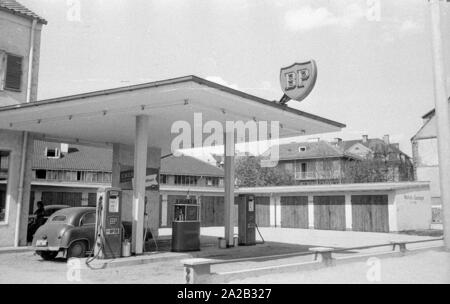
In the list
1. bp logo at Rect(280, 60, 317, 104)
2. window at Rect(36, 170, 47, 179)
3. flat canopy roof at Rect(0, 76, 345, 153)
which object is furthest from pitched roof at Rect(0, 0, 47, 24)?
window at Rect(36, 170, 47, 179)

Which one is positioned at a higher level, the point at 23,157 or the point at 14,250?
the point at 23,157

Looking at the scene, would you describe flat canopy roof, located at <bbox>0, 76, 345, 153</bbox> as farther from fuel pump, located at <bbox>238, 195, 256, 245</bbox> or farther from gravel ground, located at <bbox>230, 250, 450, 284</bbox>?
gravel ground, located at <bbox>230, 250, 450, 284</bbox>

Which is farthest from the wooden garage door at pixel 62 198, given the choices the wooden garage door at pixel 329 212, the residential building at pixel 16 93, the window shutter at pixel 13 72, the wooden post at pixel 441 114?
the wooden post at pixel 441 114

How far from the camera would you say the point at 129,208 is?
18.6m

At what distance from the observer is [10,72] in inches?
610

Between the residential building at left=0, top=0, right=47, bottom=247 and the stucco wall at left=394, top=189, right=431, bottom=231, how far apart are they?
71.4ft

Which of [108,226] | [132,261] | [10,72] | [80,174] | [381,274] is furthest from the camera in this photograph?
[80,174]

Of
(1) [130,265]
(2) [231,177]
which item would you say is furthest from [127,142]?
(1) [130,265]

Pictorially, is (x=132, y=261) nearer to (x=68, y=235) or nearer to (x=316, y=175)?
(x=68, y=235)

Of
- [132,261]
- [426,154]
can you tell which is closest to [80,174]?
[132,261]

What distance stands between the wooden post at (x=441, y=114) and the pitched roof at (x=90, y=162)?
1171 inches

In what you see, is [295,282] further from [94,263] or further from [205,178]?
[205,178]

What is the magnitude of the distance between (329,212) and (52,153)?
931 inches
